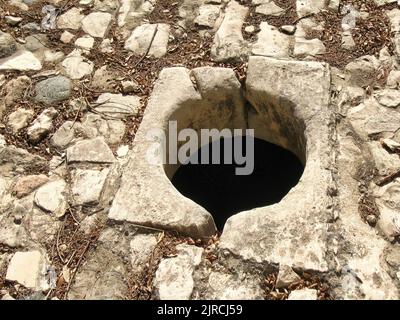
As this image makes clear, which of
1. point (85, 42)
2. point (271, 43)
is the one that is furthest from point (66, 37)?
point (271, 43)

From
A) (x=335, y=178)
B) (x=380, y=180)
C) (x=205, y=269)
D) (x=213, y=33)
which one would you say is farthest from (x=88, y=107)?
(x=380, y=180)

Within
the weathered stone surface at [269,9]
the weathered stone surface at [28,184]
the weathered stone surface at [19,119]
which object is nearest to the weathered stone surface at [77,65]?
the weathered stone surface at [19,119]

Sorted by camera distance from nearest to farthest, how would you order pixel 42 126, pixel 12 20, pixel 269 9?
pixel 42 126 < pixel 269 9 < pixel 12 20

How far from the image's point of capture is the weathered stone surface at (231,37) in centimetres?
384

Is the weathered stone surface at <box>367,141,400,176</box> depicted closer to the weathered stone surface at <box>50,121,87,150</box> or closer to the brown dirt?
the brown dirt

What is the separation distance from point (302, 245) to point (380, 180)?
28.8 inches

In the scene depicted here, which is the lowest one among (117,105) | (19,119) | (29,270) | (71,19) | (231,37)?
(29,270)

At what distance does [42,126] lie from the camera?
361 cm

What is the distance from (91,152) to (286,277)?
62.8 inches

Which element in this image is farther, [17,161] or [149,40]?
[149,40]

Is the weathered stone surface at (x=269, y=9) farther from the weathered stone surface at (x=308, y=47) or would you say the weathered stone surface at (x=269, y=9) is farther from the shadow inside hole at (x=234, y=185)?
the shadow inside hole at (x=234, y=185)

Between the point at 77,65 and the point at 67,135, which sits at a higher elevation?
the point at 77,65

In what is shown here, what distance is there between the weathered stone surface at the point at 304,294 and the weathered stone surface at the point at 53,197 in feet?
4.92

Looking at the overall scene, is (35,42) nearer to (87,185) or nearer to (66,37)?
(66,37)
